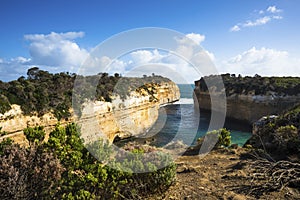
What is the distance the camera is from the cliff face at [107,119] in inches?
662

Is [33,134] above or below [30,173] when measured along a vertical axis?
above

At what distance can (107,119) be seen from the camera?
81.1 ft

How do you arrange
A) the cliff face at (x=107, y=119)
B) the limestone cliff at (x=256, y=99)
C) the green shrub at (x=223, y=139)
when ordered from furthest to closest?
the limestone cliff at (x=256, y=99) < the cliff face at (x=107, y=119) < the green shrub at (x=223, y=139)

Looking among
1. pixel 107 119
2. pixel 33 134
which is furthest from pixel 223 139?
→ pixel 107 119

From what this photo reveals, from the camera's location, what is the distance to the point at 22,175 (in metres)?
4.53

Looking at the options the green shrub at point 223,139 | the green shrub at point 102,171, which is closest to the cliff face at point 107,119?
the green shrub at point 223,139

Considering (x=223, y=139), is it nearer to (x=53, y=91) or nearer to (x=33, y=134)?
(x=33, y=134)

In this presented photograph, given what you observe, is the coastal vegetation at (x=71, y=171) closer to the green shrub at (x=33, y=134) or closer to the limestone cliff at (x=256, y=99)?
the green shrub at (x=33, y=134)

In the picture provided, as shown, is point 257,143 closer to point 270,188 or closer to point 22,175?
point 270,188

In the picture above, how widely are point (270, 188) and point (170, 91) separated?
4794cm

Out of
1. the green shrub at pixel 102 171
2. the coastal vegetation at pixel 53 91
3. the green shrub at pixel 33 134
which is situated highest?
the coastal vegetation at pixel 53 91

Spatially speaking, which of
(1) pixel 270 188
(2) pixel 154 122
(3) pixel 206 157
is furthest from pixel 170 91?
(1) pixel 270 188

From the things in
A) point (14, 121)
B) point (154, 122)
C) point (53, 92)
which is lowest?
point (154, 122)

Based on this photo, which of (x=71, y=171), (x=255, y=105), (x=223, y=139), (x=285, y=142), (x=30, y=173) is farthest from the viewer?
(x=255, y=105)
